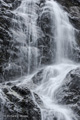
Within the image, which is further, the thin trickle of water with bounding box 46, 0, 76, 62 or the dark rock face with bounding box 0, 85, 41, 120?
the thin trickle of water with bounding box 46, 0, 76, 62

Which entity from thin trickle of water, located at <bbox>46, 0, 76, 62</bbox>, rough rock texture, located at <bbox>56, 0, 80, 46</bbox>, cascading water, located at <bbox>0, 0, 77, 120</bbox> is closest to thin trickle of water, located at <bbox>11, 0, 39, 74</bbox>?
cascading water, located at <bbox>0, 0, 77, 120</bbox>

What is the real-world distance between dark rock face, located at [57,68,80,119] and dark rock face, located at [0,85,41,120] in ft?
6.10

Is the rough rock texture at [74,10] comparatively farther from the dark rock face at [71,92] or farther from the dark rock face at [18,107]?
the dark rock face at [18,107]

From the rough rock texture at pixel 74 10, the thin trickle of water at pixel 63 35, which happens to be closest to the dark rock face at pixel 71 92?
the thin trickle of water at pixel 63 35

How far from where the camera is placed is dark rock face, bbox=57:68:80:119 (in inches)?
438

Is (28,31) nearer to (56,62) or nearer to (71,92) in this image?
(56,62)

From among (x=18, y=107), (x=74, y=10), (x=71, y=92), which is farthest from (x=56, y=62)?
(x=18, y=107)

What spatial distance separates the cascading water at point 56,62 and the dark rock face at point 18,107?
40 centimetres

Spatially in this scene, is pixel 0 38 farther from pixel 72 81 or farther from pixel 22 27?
pixel 72 81

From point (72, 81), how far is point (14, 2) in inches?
401

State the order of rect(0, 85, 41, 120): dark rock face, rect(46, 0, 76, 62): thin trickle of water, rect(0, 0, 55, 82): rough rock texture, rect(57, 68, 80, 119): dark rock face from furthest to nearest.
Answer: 1. rect(46, 0, 76, 62): thin trickle of water
2. rect(0, 0, 55, 82): rough rock texture
3. rect(57, 68, 80, 119): dark rock face
4. rect(0, 85, 41, 120): dark rock face

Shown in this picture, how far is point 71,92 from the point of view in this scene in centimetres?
1155

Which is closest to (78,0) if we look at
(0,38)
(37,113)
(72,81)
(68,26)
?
(68,26)

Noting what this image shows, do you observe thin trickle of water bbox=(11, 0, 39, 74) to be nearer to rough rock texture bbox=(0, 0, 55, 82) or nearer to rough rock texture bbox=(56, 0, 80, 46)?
rough rock texture bbox=(0, 0, 55, 82)
